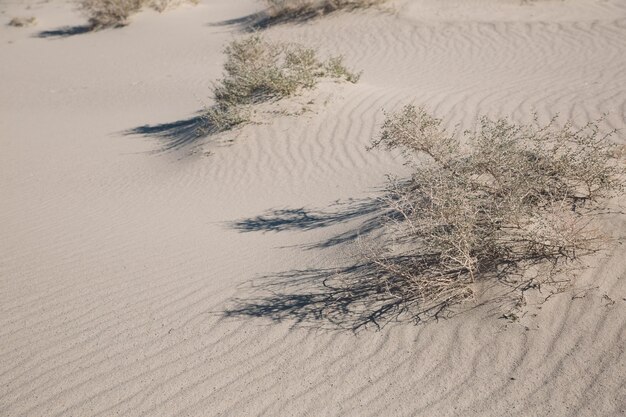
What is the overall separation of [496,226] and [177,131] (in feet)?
24.2

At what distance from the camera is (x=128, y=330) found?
13.1 feet

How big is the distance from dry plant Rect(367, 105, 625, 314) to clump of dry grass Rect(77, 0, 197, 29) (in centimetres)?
1856

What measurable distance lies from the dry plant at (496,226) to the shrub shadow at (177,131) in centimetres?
531

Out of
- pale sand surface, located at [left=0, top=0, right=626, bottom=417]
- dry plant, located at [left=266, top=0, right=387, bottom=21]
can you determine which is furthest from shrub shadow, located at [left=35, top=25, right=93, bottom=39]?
dry plant, located at [left=266, top=0, right=387, bottom=21]

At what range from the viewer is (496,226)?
3680 millimetres

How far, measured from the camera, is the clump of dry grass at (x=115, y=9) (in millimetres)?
18781

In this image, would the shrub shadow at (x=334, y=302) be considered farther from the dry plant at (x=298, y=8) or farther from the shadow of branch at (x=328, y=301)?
the dry plant at (x=298, y=8)

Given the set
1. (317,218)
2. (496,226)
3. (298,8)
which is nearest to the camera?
(496,226)

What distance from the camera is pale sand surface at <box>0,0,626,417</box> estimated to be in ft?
10.1

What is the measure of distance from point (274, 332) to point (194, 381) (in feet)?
2.27

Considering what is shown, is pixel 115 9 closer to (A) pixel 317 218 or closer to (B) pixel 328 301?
(A) pixel 317 218

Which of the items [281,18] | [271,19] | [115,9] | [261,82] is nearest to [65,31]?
[115,9]

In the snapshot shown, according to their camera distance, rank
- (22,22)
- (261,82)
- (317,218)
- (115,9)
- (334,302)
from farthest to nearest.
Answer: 1. (22,22)
2. (115,9)
3. (261,82)
4. (317,218)
5. (334,302)

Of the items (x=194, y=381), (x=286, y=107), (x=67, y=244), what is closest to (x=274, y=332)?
(x=194, y=381)
